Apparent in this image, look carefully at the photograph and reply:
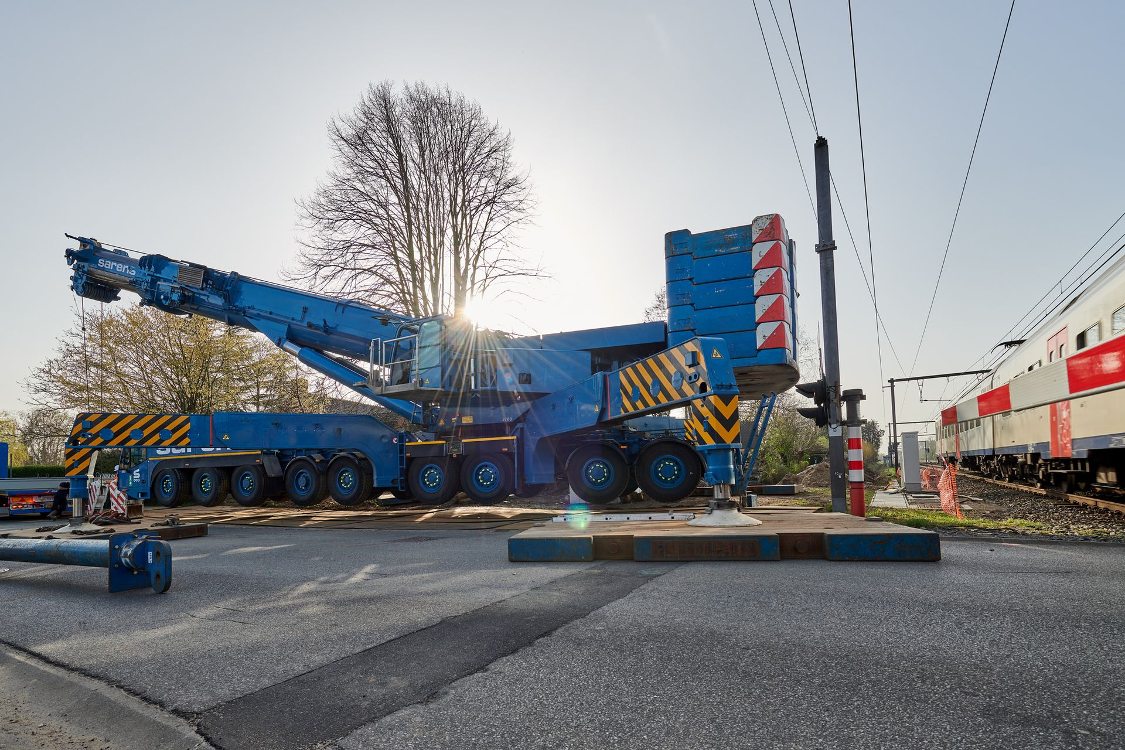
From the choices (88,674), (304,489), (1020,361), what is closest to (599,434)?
(304,489)

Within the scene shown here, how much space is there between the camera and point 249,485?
16016mm

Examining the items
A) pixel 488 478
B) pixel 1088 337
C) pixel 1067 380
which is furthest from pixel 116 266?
pixel 1067 380

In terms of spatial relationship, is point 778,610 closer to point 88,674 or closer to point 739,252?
point 88,674

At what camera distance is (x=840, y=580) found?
15.9 feet

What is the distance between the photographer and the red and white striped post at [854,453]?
9414mm

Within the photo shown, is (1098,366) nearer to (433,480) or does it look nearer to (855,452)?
(855,452)

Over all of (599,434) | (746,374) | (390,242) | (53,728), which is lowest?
(53,728)

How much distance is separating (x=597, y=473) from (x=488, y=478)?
2.43 m

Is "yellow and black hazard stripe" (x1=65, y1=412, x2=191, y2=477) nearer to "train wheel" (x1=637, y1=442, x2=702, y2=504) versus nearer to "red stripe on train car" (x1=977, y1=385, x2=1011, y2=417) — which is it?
"train wheel" (x1=637, y1=442, x2=702, y2=504)

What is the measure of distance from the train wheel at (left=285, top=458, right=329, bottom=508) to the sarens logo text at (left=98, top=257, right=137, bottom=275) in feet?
20.3

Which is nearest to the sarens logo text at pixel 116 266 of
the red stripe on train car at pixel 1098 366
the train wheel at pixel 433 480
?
the train wheel at pixel 433 480

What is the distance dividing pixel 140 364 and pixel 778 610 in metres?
27.6

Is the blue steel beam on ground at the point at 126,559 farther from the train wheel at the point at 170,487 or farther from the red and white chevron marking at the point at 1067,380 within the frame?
the red and white chevron marking at the point at 1067,380

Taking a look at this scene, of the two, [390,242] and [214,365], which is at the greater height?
[390,242]
